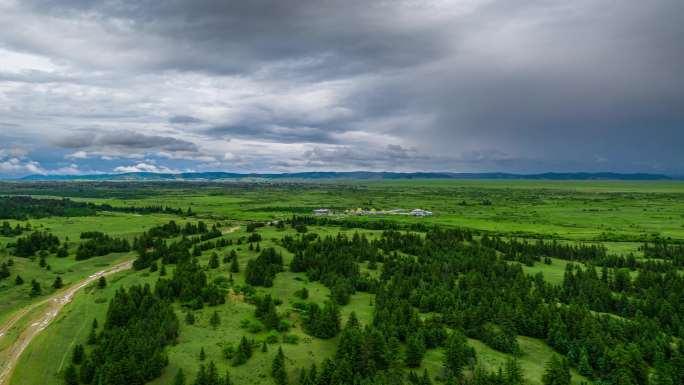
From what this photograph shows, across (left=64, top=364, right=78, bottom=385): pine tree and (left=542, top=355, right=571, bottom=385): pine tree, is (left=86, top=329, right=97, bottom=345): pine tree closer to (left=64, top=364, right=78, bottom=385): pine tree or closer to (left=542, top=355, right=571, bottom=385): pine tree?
(left=64, top=364, right=78, bottom=385): pine tree

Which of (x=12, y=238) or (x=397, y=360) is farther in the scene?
(x=12, y=238)

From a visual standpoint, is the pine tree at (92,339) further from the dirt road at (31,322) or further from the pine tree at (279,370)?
the pine tree at (279,370)

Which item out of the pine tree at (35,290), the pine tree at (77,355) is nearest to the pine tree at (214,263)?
the pine tree at (35,290)

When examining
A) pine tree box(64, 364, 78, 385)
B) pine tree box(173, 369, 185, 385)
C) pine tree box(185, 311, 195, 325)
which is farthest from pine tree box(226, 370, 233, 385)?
pine tree box(185, 311, 195, 325)

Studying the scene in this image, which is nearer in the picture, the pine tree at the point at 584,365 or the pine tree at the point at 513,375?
the pine tree at the point at 513,375

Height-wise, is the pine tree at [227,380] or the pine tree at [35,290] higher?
the pine tree at [35,290]

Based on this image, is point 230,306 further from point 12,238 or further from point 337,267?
point 12,238

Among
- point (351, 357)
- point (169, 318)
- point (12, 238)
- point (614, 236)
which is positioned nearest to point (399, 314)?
point (351, 357)
